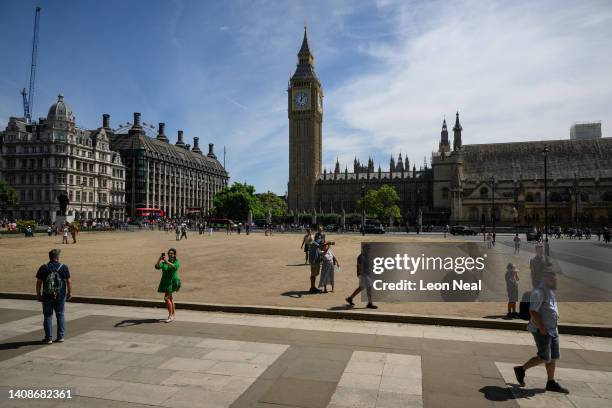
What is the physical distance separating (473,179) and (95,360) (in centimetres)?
10047

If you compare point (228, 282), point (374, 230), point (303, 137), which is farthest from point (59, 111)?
point (228, 282)

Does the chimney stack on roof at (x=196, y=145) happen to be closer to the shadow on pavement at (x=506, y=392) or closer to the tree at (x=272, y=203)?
the tree at (x=272, y=203)

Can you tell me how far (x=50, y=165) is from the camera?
233 feet

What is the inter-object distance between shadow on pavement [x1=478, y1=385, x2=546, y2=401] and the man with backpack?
766cm

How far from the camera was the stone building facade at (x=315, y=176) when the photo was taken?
12125cm

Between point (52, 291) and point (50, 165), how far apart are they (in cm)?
7526

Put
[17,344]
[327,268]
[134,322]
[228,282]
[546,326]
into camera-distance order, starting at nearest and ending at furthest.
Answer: [546,326] → [17,344] → [134,322] → [327,268] → [228,282]

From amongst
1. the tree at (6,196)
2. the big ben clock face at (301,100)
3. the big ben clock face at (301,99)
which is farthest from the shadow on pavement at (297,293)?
the big ben clock face at (301,99)

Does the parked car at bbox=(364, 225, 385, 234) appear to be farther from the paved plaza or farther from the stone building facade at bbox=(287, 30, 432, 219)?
the stone building facade at bbox=(287, 30, 432, 219)

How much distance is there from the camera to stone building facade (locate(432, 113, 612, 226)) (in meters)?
79.4

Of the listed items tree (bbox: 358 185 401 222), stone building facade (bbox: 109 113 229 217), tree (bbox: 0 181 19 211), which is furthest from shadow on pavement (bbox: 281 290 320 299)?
stone building facade (bbox: 109 113 229 217)

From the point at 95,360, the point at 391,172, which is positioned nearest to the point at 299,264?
the point at 95,360

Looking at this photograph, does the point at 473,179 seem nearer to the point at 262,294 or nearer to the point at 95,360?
the point at 262,294

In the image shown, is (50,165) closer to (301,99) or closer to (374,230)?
(374,230)
